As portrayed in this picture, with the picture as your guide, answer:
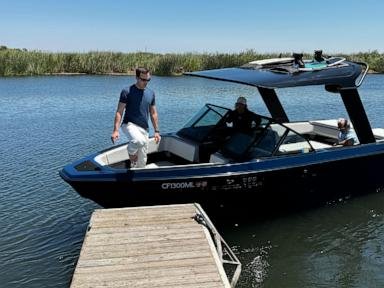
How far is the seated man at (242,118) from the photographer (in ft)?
25.8

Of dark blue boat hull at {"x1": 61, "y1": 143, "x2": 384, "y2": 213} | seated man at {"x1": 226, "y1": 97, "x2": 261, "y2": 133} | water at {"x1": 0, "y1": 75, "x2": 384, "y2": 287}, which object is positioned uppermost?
seated man at {"x1": 226, "y1": 97, "x2": 261, "y2": 133}

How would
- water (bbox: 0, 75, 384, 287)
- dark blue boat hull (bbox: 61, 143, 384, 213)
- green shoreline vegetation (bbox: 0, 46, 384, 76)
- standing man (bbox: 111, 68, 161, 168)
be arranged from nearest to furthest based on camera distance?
water (bbox: 0, 75, 384, 287), dark blue boat hull (bbox: 61, 143, 384, 213), standing man (bbox: 111, 68, 161, 168), green shoreline vegetation (bbox: 0, 46, 384, 76)

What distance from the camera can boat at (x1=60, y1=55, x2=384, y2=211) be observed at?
6887 mm

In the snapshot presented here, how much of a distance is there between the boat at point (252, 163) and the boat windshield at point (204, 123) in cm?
2

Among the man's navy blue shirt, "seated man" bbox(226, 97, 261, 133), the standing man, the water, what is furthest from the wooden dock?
"seated man" bbox(226, 97, 261, 133)

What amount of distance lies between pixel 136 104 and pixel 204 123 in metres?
1.76

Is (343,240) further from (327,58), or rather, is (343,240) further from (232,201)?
(327,58)

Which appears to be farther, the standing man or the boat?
the standing man

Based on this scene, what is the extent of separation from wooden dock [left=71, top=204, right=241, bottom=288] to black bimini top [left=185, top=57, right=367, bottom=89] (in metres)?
2.33

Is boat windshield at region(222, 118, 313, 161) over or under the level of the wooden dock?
over

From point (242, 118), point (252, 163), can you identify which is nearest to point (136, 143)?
point (252, 163)

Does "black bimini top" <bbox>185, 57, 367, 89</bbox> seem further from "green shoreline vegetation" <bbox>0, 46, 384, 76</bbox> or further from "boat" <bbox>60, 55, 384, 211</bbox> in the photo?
"green shoreline vegetation" <bbox>0, 46, 384, 76</bbox>

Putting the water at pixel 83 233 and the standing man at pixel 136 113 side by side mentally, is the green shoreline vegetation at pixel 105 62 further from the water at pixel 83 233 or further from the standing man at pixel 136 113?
the standing man at pixel 136 113

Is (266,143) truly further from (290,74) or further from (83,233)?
(83,233)
